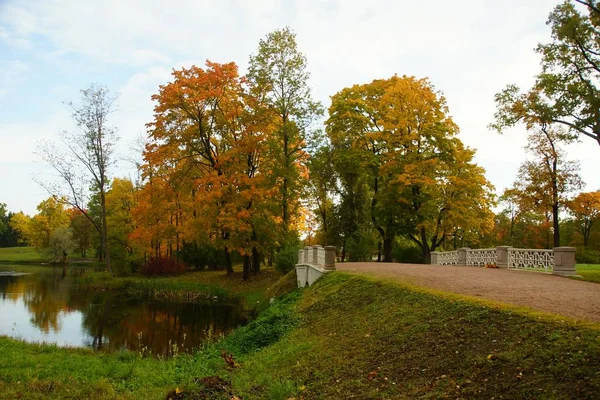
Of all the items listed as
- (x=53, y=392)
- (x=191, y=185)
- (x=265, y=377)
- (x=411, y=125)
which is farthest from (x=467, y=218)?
(x=53, y=392)

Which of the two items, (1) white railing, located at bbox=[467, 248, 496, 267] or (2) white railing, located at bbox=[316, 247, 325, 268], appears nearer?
(2) white railing, located at bbox=[316, 247, 325, 268]

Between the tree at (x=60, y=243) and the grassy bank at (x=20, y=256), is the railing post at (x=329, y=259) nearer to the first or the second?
the tree at (x=60, y=243)

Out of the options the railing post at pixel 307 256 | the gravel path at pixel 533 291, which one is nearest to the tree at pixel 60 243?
the railing post at pixel 307 256

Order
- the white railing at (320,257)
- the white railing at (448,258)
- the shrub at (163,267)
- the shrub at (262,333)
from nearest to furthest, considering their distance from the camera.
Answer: the shrub at (262,333)
the white railing at (320,257)
the white railing at (448,258)
the shrub at (163,267)

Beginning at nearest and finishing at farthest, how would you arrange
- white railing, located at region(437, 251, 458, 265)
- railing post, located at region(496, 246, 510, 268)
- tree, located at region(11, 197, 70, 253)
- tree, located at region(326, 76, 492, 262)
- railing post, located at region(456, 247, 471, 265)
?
railing post, located at region(496, 246, 510, 268), railing post, located at region(456, 247, 471, 265), white railing, located at region(437, 251, 458, 265), tree, located at region(326, 76, 492, 262), tree, located at region(11, 197, 70, 253)

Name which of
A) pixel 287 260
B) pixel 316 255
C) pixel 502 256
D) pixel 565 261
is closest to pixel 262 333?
pixel 316 255

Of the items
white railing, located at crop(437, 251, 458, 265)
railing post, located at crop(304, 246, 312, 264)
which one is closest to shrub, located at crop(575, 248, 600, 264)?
white railing, located at crop(437, 251, 458, 265)

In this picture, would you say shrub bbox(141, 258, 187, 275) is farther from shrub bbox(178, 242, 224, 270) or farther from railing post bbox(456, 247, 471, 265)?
railing post bbox(456, 247, 471, 265)

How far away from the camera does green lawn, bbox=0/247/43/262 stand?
215ft

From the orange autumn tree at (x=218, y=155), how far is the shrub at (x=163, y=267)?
163 inches

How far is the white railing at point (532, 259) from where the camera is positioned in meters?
15.2

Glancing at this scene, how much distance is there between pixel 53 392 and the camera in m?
7.27

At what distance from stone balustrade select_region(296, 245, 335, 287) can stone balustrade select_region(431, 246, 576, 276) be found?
6.85 metres

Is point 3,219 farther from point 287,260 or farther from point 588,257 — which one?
point 588,257
